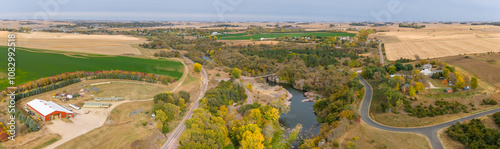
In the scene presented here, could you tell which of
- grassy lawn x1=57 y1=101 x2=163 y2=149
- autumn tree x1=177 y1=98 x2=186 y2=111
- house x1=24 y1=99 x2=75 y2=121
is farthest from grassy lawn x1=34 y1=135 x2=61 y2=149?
autumn tree x1=177 y1=98 x2=186 y2=111

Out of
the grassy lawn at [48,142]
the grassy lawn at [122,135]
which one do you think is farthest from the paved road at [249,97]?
the grassy lawn at [48,142]

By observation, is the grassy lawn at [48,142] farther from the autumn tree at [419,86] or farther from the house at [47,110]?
the autumn tree at [419,86]

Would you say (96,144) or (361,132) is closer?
(96,144)

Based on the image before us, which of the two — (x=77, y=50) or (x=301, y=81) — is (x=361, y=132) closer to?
(x=301, y=81)

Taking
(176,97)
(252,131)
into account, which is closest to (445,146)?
(252,131)

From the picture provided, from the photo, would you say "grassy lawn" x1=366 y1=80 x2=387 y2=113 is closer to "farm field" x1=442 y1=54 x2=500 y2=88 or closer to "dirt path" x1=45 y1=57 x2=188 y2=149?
"farm field" x1=442 y1=54 x2=500 y2=88

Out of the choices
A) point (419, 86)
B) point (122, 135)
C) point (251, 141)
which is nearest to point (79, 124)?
point (122, 135)

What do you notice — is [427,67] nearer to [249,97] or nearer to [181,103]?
[249,97]
